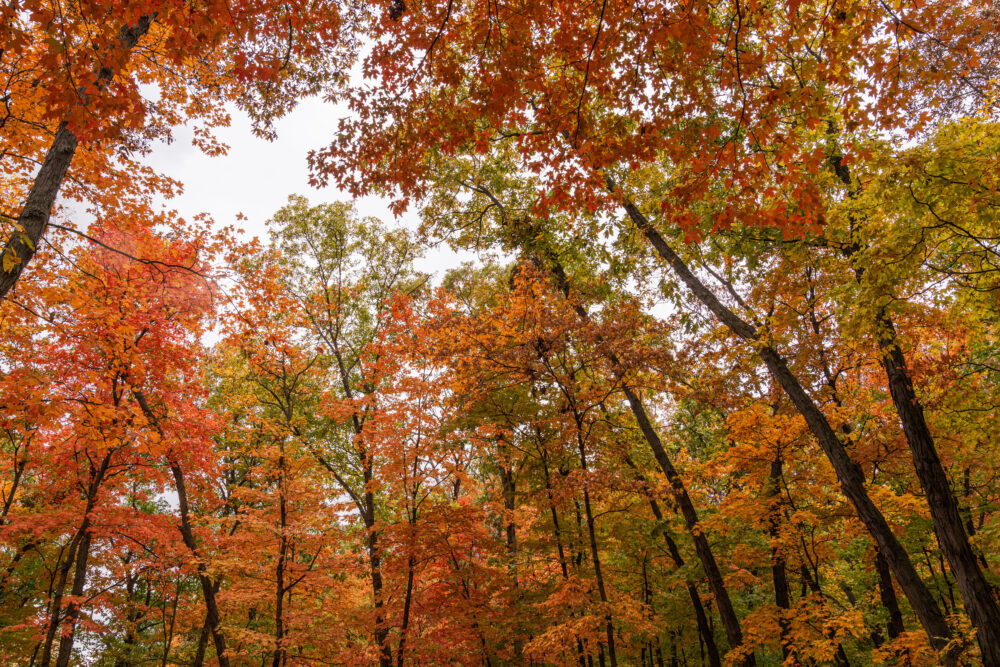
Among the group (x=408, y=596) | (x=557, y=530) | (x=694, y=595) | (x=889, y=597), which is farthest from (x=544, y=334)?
(x=889, y=597)

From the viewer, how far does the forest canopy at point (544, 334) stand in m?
4.31

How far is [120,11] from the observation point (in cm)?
349

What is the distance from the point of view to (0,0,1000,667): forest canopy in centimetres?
431

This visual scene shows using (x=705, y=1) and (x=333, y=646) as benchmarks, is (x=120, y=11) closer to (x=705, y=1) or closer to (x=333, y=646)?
(x=705, y=1)

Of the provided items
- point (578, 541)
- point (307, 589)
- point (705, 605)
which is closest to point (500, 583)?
point (578, 541)

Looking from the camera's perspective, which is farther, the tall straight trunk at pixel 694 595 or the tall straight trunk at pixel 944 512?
the tall straight trunk at pixel 694 595

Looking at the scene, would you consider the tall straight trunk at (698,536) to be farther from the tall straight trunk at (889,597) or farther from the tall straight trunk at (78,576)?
the tall straight trunk at (78,576)

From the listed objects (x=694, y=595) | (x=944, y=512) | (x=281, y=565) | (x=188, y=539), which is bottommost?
(x=694, y=595)

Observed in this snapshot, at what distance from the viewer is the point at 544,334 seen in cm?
797

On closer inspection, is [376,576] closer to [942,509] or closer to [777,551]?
[777,551]

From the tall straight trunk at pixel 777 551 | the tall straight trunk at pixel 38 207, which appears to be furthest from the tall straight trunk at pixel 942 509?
the tall straight trunk at pixel 38 207

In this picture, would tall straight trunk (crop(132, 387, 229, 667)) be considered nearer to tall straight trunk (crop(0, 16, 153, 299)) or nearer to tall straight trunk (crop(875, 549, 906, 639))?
tall straight trunk (crop(0, 16, 153, 299))

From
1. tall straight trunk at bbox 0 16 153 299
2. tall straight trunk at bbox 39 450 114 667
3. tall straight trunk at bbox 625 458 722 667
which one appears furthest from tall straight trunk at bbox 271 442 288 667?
tall straight trunk at bbox 625 458 722 667

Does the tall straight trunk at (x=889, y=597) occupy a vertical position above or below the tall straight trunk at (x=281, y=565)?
below
